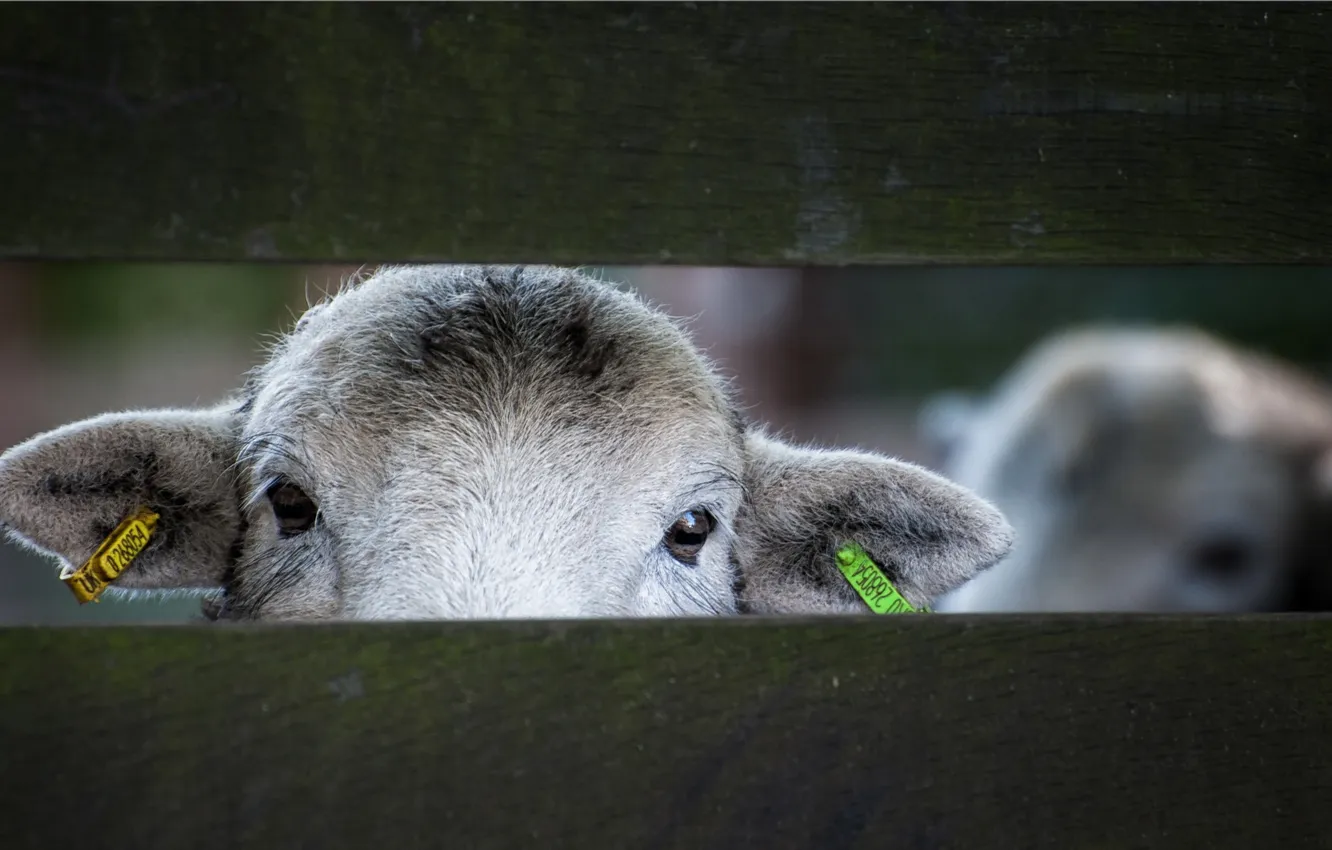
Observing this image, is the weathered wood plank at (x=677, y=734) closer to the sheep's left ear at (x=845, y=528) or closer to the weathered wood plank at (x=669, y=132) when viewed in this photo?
the weathered wood plank at (x=669, y=132)

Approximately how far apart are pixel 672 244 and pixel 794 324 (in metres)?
14.0

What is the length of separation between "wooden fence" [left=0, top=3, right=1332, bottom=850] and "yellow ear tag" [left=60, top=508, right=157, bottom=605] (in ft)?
4.35

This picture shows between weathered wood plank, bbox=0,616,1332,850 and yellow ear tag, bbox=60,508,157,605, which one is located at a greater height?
weathered wood plank, bbox=0,616,1332,850

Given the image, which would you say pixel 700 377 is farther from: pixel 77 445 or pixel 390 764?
pixel 390 764

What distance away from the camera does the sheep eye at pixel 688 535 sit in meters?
3.24

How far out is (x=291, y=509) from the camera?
322cm

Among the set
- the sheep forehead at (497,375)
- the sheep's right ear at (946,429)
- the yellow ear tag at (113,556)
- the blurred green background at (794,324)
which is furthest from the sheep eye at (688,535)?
the blurred green background at (794,324)

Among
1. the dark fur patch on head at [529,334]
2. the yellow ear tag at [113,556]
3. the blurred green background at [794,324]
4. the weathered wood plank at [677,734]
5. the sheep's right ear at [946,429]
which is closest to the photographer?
the weathered wood plank at [677,734]

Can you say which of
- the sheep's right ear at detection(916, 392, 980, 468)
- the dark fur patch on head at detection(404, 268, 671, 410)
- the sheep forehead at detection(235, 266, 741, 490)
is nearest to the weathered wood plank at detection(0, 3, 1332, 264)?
the sheep forehead at detection(235, 266, 741, 490)

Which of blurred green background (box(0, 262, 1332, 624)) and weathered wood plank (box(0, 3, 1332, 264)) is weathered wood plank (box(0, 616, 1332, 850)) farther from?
blurred green background (box(0, 262, 1332, 624))

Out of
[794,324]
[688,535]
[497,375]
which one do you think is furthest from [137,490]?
[794,324]

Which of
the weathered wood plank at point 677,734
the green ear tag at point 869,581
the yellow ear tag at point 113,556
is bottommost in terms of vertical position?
the green ear tag at point 869,581

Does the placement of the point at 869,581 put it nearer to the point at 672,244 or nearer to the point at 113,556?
the point at 672,244

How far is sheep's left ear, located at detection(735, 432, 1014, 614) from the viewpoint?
10.7 ft
